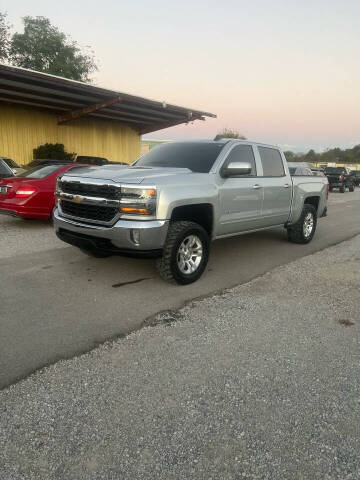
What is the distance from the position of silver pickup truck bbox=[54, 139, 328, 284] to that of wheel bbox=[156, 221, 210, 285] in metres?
0.01

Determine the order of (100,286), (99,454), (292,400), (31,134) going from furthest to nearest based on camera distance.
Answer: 1. (31,134)
2. (100,286)
3. (292,400)
4. (99,454)

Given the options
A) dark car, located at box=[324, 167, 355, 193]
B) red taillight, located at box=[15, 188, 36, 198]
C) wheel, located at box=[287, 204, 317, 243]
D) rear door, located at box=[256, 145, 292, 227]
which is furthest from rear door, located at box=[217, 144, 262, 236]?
dark car, located at box=[324, 167, 355, 193]

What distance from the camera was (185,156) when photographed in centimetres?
545

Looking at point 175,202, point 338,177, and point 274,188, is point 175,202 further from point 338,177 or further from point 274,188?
point 338,177

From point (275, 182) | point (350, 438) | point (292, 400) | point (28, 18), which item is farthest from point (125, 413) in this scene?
point (28, 18)

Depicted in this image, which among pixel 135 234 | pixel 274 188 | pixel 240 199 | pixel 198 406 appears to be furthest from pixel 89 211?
pixel 274 188

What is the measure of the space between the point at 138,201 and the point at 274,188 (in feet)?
9.89

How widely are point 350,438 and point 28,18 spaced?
1877 inches

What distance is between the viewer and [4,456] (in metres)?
1.92

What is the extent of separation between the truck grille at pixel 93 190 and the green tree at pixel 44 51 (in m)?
36.7

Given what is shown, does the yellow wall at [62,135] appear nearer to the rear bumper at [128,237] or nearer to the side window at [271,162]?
the side window at [271,162]

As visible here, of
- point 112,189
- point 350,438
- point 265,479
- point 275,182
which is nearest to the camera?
point 265,479

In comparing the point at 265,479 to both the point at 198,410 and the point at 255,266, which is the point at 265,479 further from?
the point at 255,266

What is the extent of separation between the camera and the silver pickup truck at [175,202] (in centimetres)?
412
